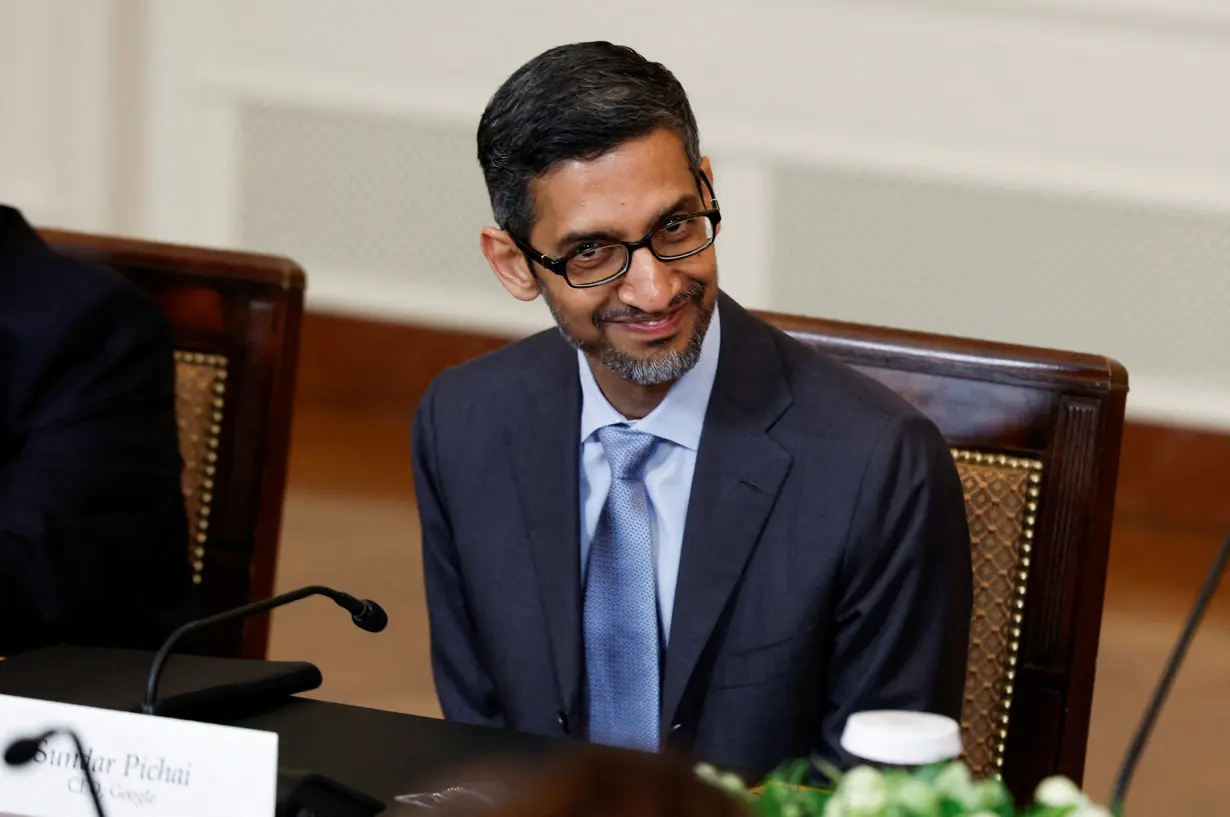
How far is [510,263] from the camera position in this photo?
6.46 feet

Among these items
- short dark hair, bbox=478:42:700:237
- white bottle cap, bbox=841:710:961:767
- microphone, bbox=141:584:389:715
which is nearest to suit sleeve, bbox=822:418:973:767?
→ short dark hair, bbox=478:42:700:237

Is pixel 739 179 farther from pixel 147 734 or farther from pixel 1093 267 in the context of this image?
pixel 147 734

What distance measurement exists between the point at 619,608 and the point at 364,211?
3781 millimetres

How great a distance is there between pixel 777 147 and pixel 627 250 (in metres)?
3.21

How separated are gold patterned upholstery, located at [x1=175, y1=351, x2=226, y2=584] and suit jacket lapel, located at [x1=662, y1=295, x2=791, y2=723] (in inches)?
28.1

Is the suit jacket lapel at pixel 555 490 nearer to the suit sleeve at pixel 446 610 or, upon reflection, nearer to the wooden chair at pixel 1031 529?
the suit sleeve at pixel 446 610

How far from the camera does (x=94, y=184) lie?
5477mm

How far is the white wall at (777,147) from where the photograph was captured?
458 cm

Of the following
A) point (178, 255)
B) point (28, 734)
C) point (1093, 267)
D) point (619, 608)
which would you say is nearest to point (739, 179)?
point (1093, 267)

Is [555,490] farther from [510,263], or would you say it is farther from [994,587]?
[994,587]

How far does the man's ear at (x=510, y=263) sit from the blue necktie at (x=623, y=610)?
0.22 m

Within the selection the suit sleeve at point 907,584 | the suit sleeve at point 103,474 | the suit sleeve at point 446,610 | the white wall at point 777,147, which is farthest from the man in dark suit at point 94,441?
the white wall at point 777,147

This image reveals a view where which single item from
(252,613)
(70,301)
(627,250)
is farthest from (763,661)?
(70,301)

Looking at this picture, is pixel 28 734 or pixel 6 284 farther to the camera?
pixel 6 284
